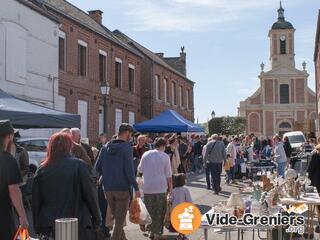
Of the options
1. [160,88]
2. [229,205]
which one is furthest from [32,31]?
→ [160,88]

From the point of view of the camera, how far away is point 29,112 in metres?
10.7

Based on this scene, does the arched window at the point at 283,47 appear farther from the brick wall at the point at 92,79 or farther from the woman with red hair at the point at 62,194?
the woman with red hair at the point at 62,194

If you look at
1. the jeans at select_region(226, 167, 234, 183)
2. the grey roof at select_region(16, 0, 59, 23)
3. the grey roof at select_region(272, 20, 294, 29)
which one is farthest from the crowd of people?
the grey roof at select_region(272, 20, 294, 29)

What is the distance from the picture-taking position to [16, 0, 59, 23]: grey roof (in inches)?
769

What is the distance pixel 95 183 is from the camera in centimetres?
779

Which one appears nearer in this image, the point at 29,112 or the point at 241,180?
the point at 29,112

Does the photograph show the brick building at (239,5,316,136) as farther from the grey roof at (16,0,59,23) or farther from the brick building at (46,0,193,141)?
the grey roof at (16,0,59,23)

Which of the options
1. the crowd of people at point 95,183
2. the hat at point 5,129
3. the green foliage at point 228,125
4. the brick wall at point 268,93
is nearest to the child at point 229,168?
the crowd of people at point 95,183

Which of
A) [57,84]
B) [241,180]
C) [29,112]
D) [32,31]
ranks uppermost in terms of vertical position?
[32,31]

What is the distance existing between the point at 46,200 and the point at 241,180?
15263 mm

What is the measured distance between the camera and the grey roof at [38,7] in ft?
64.1

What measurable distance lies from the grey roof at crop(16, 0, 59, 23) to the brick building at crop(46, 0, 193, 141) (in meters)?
0.72

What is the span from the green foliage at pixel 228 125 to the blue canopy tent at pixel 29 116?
62.0 metres

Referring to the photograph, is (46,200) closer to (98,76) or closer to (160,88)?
(98,76)
